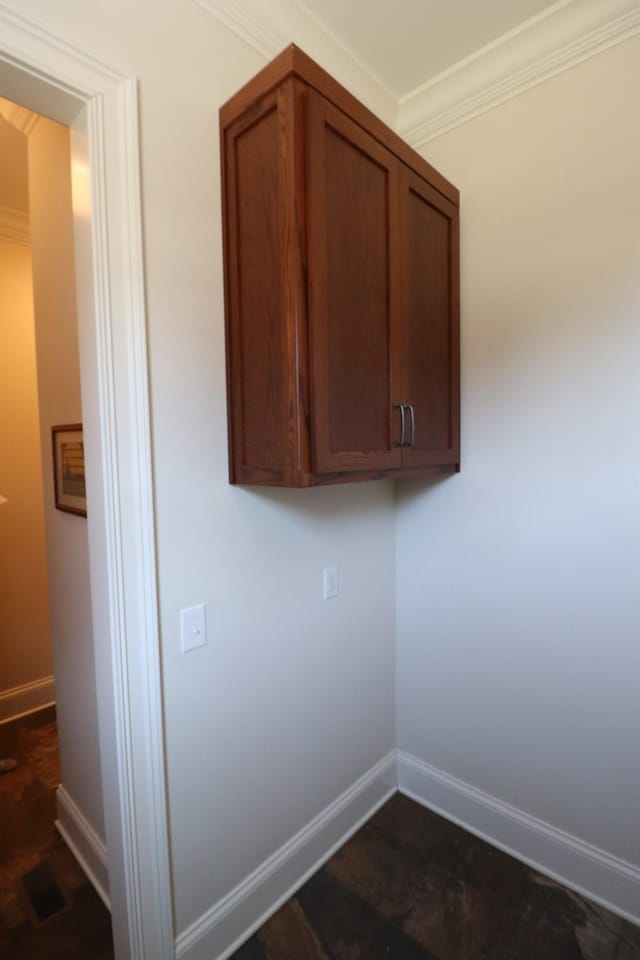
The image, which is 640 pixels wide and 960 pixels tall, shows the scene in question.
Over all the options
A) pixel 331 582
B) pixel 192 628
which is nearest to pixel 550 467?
pixel 331 582

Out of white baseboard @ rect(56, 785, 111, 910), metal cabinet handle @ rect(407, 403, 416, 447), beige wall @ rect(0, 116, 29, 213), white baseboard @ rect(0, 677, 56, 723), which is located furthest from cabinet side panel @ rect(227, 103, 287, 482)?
white baseboard @ rect(0, 677, 56, 723)

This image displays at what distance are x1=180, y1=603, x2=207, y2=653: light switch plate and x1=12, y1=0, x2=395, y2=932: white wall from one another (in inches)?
0.7

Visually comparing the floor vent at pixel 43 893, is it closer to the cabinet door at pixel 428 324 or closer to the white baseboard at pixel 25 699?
the white baseboard at pixel 25 699

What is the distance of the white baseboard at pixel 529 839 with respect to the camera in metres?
1.45

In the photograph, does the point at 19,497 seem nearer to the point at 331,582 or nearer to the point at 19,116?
the point at 19,116

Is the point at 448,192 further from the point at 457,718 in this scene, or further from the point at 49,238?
the point at 457,718

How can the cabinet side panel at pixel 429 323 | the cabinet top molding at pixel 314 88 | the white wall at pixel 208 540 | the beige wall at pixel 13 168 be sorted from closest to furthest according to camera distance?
the cabinet top molding at pixel 314 88
the white wall at pixel 208 540
the cabinet side panel at pixel 429 323
the beige wall at pixel 13 168

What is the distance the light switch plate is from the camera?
1211 mm

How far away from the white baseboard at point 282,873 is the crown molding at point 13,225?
316 cm

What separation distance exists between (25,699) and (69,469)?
1.89 metres

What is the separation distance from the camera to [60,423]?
160 centimetres

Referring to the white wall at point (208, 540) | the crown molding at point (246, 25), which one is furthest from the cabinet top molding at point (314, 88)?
the crown molding at point (246, 25)

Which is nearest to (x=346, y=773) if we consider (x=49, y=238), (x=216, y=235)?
(x=216, y=235)

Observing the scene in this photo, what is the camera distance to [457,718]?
1817mm
